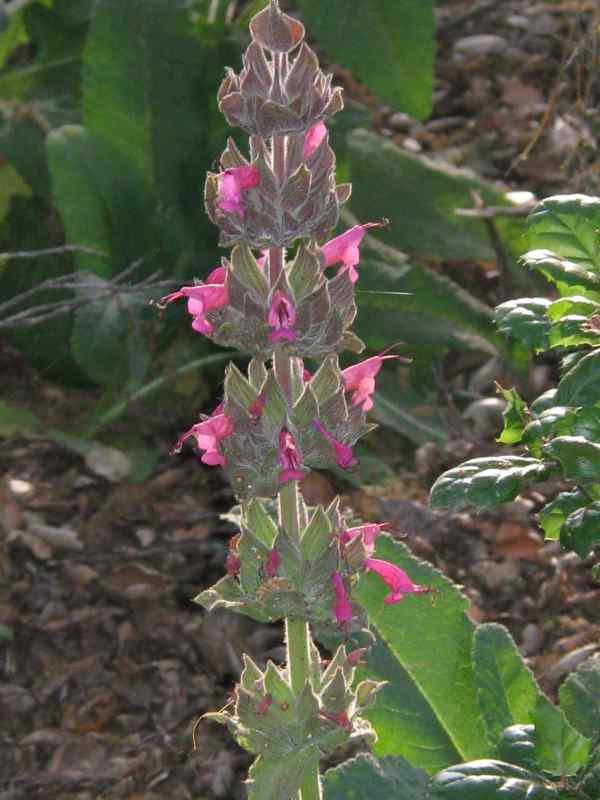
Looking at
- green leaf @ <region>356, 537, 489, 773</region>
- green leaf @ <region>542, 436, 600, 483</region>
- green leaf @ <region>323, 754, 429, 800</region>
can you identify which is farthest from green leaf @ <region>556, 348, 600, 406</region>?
green leaf @ <region>356, 537, 489, 773</region>

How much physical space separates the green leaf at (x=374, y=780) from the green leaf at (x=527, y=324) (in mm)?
587

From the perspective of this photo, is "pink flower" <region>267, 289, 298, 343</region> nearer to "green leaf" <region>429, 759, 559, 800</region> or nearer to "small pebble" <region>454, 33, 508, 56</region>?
"green leaf" <region>429, 759, 559, 800</region>

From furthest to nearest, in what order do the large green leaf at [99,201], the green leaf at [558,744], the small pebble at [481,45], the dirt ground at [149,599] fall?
the small pebble at [481,45] → the large green leaf at [99,201] → the dirt ground at [149,599] → the green leaf at [558,744]

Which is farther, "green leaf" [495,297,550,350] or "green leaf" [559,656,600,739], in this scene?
"green leaf" [559,656,600,739]

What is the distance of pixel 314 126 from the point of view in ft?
4.03

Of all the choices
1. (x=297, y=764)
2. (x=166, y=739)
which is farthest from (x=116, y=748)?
(x=297, y=764)

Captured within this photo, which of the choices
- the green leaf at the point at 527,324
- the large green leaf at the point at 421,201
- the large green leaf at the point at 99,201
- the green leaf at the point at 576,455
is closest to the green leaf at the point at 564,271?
the green leaf at the point at 527,324

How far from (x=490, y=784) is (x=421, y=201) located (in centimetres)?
212

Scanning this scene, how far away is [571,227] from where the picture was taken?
146cm

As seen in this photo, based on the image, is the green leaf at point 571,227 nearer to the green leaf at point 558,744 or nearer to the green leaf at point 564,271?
the green leaf at point 564,271

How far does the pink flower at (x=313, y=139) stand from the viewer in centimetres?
124

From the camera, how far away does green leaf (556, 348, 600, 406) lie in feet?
4.27

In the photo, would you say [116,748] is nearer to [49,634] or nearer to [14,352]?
[49,634]

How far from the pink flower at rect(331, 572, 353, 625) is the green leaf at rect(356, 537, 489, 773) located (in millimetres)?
650
